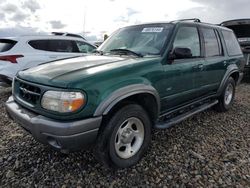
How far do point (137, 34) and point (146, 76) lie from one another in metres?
1.11

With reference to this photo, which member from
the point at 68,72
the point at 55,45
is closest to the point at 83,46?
the point at 55,45

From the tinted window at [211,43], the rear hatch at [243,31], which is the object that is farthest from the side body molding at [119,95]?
the rear hatch at [243,31]

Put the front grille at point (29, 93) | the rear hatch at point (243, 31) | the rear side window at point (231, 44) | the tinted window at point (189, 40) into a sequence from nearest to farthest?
the front grille at point (29, 93)
the tinted window at point (189, 40)
the rear side window at point (231, 44)
the rear hatch at point (243, 31)

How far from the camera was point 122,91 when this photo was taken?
2.66 m

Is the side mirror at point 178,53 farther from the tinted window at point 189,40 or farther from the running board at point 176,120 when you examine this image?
the running board at point 176,120

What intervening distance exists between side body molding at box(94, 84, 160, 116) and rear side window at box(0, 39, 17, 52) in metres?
4.82

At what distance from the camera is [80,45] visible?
8031 millimetres

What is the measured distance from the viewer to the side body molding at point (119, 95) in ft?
8.21

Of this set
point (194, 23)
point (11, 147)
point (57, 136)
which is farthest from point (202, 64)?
point (11, 147)

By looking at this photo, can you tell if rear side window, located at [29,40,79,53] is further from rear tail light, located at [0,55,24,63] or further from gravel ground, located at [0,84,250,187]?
gravel ground, located at [0,84,250,187]

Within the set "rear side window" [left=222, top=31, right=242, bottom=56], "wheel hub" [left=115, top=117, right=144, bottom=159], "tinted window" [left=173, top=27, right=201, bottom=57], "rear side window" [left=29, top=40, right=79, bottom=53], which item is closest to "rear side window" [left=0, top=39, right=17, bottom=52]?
"rear side window" [left=29, top=40, right=79, bottom=53]

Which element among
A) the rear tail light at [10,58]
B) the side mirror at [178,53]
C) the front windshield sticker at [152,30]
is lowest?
the rear tail light at [10,58]

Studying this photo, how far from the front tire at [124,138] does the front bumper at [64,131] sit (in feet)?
0.59

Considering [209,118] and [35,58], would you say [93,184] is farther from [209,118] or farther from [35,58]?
[35,58]
